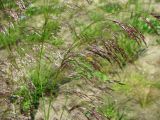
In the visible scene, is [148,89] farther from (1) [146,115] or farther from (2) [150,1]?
(2) [150,1]

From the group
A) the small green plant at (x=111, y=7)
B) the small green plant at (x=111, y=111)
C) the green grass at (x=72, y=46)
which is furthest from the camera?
the small green plant at (x=111, y=7)

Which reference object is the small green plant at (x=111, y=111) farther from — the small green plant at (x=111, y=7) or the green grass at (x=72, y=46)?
the small green plant at (x=111, y=7)

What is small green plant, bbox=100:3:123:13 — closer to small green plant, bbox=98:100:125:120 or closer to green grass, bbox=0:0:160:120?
green grass, bbox=0:0:160:120

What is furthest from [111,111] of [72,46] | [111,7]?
[111,7]

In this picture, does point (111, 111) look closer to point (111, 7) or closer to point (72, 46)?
point (72, 46)

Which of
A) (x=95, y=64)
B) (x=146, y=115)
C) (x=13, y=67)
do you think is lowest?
(x=146, y=115)

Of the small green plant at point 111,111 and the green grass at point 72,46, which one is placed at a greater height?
the green grass at point 72,46

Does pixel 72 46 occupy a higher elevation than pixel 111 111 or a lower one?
higher

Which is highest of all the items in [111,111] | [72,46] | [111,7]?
[111,7]

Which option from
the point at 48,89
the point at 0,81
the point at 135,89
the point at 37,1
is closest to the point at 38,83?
the point at 48,89

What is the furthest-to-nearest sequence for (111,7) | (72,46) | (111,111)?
(111,7)
(72,46)
(111,111)

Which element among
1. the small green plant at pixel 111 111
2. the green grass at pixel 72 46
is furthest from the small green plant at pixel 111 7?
the small green plant at pixel 111 111
